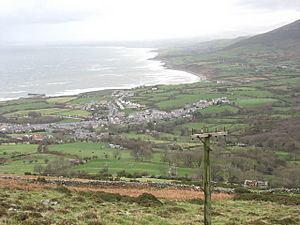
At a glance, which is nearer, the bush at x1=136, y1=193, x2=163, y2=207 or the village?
the bush at x1=136, y1=193, x2=163, y2=207

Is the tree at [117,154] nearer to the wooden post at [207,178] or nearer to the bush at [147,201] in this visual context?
the bush at [147,201]

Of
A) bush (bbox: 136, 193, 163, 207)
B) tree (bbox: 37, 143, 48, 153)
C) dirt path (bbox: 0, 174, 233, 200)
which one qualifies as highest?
bush (bbox: 136, 193, 163, 207)

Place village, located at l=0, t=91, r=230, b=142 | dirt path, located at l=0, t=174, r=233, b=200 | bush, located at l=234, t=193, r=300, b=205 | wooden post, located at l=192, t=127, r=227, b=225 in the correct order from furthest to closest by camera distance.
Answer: village, located at l=0, t=91, r=230, b=142 < bush, located at l=234, t=193, r=300, b=205 < dirt path, located at l=0, t=174, r=233, b=200 < wooden post, located at l=192, t=127, r=227, b=225

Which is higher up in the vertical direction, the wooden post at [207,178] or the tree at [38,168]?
the wooden post at [207,178]

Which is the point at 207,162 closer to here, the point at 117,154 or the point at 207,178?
the point at 207,178

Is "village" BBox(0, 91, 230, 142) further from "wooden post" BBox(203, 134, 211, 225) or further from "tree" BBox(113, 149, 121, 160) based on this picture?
"wooden post" BBox(203, 134, 211, 225)

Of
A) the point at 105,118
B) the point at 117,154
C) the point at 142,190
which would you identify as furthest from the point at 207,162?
the point at 105,118

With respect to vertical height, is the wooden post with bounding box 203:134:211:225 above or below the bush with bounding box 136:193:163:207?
above

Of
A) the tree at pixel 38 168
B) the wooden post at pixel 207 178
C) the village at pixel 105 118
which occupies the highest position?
the wooden post at pixel 207 178

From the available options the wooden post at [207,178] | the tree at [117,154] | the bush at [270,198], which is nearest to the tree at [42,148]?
the tree at [117,154]

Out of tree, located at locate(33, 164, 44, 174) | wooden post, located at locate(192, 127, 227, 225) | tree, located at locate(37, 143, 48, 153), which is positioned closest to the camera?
wooden post, located at locate(192, 127, 227, 225)

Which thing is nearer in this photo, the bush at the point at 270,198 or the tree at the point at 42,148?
the bush at the point at 270,198

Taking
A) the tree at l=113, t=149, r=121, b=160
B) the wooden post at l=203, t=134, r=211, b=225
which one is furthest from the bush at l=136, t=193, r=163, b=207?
the tree at l=113, t=149, r=121, b=160
